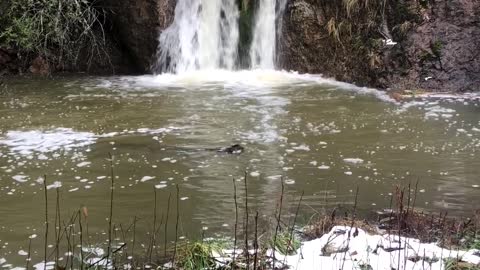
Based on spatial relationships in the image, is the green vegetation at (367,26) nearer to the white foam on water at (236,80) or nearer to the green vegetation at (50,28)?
the white foam on water at (236,80)

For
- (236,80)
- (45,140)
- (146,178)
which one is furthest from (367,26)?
(146,178)

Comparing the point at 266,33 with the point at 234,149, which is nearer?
the point at 234,149

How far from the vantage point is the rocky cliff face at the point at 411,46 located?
1024 cm

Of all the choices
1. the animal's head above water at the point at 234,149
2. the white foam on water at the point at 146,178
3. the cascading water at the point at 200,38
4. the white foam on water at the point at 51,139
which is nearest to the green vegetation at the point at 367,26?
the cascading water at the point at 200,38

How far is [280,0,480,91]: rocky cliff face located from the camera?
10.2m

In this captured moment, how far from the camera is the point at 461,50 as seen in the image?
1028 cm

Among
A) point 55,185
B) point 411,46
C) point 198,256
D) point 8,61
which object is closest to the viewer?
point 198,256

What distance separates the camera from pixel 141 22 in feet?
38.9

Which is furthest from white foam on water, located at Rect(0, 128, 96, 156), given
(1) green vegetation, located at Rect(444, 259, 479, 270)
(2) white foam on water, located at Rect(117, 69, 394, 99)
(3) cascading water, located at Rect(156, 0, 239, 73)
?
(1) green vegetation, located at Rect(444, 259, 479, 270)

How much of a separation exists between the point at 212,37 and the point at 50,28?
307 centimetres

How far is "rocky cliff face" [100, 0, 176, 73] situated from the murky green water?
1.51 m

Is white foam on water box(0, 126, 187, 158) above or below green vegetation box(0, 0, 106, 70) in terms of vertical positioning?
below

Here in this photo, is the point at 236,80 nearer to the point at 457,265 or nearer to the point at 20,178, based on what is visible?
the point at 20,178

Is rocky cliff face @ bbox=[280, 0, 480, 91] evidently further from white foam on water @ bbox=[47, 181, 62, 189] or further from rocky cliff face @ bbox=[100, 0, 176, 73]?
white foam on water @ bbox=[47, 181, 62, 189]
